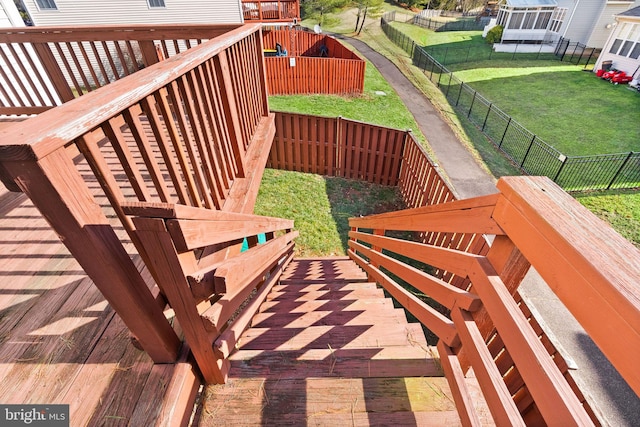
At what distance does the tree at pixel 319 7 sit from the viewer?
28486mm

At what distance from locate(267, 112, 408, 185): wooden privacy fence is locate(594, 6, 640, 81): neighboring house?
56.3ft

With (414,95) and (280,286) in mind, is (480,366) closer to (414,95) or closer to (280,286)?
(280,286)

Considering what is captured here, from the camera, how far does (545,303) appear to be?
494 centimetres

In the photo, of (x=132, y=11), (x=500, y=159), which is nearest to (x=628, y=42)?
(x=500, y=159)

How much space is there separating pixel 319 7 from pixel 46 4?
24.8 meters

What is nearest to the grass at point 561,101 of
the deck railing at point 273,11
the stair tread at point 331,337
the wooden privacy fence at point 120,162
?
the deck railing at point 273,11

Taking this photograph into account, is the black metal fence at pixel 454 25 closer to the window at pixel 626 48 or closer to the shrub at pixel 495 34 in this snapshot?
the shrub at pixel 495 34

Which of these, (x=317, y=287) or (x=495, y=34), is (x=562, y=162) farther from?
(x=495, y=34)

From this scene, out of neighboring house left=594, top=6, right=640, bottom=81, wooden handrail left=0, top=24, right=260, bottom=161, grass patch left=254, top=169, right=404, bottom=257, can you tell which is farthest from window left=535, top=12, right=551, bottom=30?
wooden handrail left=0, top=24, right=260, bottom=161

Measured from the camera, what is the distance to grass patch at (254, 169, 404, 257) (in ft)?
20.0

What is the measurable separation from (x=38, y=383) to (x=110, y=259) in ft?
3.53

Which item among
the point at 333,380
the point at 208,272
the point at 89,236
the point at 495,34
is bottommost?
the point at 495,34

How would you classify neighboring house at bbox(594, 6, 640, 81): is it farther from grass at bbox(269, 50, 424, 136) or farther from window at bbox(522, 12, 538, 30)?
grass at bbox(269, 50, 424, 136)

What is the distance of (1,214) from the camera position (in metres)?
2.75
